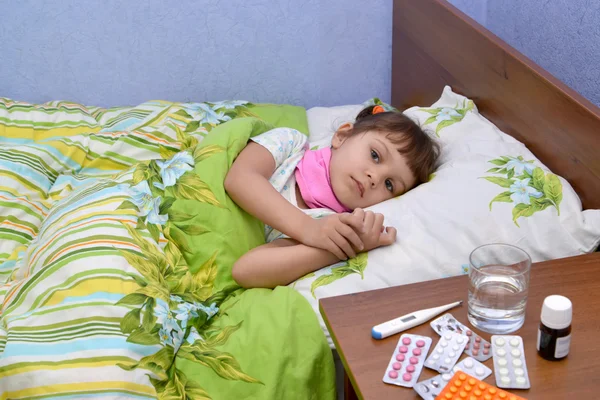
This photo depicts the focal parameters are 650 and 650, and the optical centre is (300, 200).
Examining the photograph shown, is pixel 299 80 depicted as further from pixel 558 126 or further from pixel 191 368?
pixel 191 368

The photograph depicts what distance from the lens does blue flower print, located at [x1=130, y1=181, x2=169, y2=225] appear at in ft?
3.73

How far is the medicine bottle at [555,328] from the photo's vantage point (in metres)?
0.71

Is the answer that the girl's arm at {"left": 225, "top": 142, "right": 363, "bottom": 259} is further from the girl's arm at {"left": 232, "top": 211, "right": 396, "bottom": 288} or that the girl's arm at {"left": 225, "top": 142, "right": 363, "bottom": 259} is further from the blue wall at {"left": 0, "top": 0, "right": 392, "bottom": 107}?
the blue wall at {"left": 0, "top": 0, "right": 392, "bottom": 107}

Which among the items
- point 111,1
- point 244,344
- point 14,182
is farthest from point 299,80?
point 244,344

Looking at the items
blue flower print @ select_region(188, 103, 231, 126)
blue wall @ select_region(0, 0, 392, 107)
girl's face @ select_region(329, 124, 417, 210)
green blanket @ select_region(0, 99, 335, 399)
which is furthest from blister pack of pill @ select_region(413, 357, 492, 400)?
blue wall @ select_region(0, 0, 392, 107)

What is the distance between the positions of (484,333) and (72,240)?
0.66 metres

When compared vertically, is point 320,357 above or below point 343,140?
below

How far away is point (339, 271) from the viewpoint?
3.46 feet

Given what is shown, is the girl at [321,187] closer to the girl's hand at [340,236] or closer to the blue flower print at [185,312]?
the girl's hand at [340,236]

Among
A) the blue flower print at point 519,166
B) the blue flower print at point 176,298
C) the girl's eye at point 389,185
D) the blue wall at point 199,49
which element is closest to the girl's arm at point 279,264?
the blue flower print at point 176,298

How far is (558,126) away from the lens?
1.08m

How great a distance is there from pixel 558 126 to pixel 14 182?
3.62 ft

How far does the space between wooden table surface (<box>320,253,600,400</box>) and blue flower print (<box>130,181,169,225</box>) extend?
0.40 meters

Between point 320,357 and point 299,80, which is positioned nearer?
point 320,357
